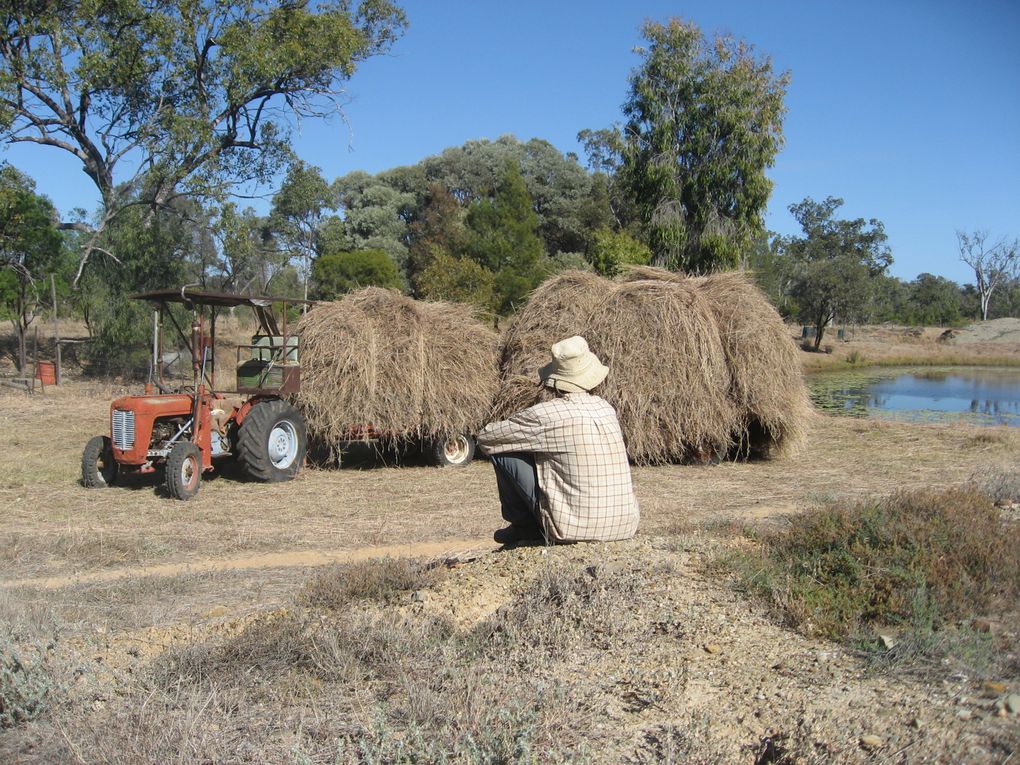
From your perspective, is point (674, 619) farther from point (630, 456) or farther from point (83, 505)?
point (630, 456)

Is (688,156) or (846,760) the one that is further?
(688,156)

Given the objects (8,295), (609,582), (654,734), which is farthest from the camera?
(8,295)

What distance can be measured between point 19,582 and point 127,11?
1742 centimetres

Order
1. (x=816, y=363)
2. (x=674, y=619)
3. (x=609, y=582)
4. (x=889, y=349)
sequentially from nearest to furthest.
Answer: (x=674, y=619)
(x=609, y=582)
(x=816, y=363)
(x=889, y=349)

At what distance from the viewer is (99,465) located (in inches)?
428

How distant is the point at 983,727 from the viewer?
10.00ft

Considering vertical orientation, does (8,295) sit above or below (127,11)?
below

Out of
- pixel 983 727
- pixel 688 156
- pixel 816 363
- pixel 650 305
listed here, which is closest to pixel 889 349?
pixel 816 363

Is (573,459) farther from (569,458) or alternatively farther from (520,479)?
(520,479)

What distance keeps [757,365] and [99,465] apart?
29.6 feet

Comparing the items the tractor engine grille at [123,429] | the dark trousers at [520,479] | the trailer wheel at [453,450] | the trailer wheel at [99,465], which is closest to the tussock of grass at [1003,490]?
the dark trousers at [520,479]

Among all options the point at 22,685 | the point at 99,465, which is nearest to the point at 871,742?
the point at 22,685

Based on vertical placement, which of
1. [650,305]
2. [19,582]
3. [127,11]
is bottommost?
[19,582]

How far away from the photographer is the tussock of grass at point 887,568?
167 inches
